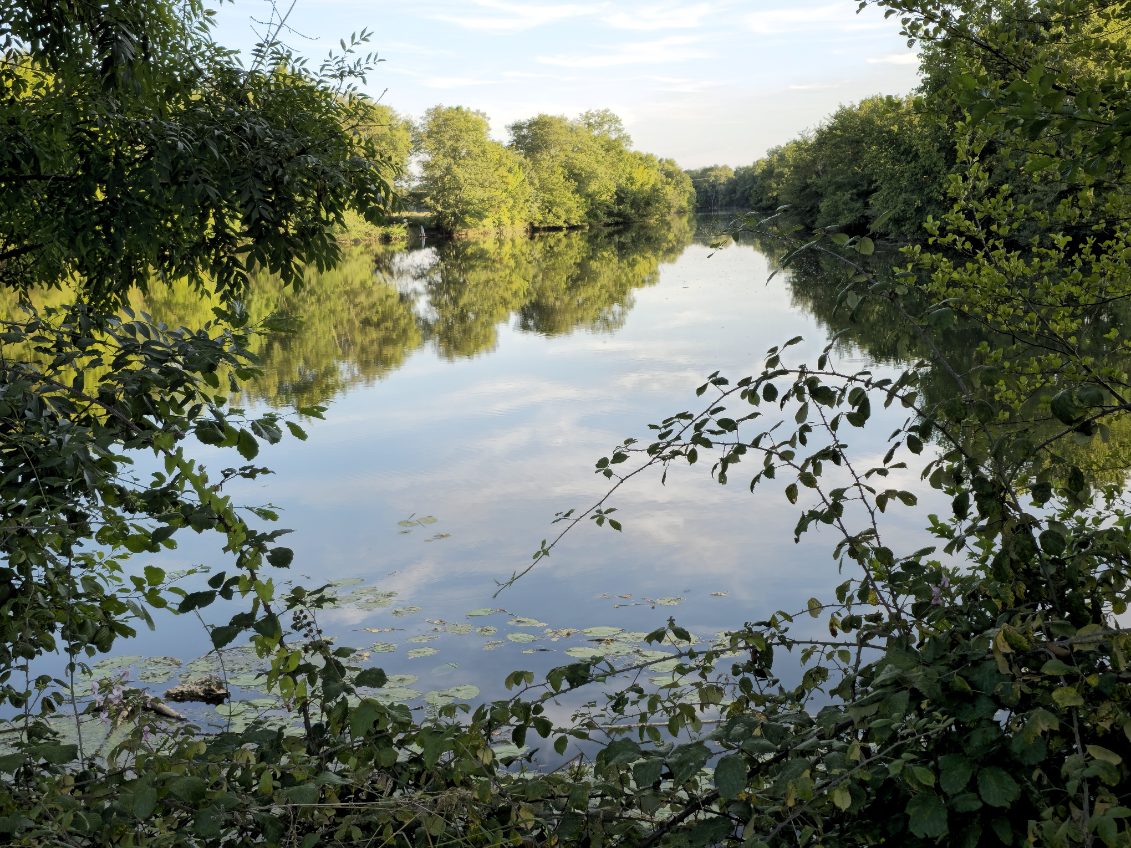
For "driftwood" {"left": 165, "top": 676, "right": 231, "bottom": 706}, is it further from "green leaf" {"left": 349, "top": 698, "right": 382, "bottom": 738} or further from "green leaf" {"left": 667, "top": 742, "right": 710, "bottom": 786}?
"green leaf" {"left": 667, "top": 742, "right": 710, "bottom": 786}

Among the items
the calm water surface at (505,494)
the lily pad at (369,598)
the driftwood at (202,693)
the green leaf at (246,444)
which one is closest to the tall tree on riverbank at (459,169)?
the calm water surface at (505,494)

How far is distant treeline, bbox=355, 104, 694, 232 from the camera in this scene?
69375 millimetres


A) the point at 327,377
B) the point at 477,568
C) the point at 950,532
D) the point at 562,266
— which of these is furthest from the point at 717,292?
the point at 950,532

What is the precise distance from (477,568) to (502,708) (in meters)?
6.40

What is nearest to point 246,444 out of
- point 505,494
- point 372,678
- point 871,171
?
point 372,678

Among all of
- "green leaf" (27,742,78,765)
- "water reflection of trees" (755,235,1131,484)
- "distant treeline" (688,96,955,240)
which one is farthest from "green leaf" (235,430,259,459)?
"distant treeline" (688,96,955,240)

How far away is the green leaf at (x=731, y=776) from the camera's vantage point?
2014 millimetres

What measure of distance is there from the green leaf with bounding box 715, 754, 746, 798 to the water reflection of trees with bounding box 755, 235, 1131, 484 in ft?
Answer: 3.22

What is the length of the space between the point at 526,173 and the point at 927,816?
3390 inches

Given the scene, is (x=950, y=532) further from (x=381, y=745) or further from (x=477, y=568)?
(x=477, y=568)

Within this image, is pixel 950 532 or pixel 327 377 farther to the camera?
pixel 327 377

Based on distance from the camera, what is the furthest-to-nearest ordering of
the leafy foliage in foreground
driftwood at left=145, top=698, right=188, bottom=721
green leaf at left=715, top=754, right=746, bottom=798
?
driftwood at left=145, top=698, right=188, bottom=721 < green leaf at left=715, top=754, right=746, bottom=798 < the leafy foliage in foreground

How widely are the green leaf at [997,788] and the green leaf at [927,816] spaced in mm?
83

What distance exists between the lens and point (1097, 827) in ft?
5.05
